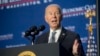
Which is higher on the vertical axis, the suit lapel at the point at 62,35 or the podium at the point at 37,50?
the podium at the point at 37,50

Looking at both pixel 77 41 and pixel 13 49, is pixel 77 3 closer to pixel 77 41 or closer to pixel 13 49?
pixel 77 41

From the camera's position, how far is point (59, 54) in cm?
192

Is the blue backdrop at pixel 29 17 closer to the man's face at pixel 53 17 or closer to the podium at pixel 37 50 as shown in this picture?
the man's face at pixel 53 17

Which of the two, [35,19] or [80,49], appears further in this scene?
[35,19]

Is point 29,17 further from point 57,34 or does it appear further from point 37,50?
point 37,50

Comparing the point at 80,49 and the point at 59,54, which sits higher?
the point at 59,54

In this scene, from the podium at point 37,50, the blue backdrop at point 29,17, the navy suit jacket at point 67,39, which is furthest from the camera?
the blue backdrop at point 29,17

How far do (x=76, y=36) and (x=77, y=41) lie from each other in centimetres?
5

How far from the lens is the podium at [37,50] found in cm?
195

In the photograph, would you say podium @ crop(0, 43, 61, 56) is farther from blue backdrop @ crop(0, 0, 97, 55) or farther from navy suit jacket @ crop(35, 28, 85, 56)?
blue backdrop @ crop(0, 0, 97, 55)

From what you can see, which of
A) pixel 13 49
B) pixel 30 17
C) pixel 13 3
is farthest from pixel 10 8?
pixel 13 49

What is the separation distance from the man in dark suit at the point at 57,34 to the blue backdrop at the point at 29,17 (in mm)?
50

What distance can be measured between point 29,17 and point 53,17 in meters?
0.39

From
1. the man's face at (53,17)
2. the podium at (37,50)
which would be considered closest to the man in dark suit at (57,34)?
the man's face at (53,17)
